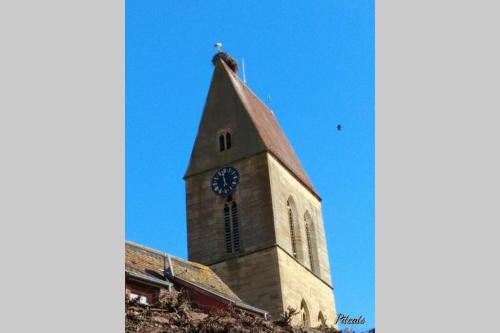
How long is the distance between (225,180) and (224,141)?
2329 millimetres

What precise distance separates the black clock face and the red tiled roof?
2.07 meters

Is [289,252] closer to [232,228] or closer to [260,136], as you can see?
[232,228]

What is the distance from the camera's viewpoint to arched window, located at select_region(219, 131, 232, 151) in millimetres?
43537

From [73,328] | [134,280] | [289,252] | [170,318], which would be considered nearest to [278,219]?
Result: [289,252]

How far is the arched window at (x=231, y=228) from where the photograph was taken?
40.3 meters

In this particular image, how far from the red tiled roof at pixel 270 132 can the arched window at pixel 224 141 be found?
57.9 inches

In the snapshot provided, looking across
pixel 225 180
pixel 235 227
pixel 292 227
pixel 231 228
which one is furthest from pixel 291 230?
pixel 225 180

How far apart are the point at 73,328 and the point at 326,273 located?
Result: 1493 inches

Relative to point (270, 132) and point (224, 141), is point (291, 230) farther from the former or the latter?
point (270, 132)

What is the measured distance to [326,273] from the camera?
4422 centimetres

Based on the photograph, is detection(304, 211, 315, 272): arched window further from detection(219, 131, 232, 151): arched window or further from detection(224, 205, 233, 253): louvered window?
detection(219, 131, 232, 151): arched window

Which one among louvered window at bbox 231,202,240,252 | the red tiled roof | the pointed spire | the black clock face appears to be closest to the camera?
louvered window at bbox 231,202,240,252

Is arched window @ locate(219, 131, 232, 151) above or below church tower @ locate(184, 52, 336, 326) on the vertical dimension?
above

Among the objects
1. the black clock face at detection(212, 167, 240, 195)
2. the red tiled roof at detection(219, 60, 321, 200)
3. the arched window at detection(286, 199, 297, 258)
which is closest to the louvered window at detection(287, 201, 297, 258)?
the arched window at detection(286, 199, 297, 258)
